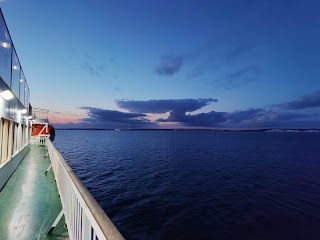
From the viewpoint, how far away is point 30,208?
5012mm

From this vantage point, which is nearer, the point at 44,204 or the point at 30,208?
the point at 30,208

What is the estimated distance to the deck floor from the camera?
12.7 feet

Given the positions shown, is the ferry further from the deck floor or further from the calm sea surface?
the calm sea surface

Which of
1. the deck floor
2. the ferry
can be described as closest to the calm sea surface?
the deck floor

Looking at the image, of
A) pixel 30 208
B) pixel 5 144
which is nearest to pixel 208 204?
pixel 30 208

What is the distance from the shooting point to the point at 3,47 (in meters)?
6.37

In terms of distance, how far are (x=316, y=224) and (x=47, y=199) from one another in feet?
46.8

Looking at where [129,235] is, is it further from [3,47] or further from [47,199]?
[3,47]

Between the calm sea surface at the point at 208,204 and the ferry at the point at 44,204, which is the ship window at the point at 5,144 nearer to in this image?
the ferry at the point at 44,204

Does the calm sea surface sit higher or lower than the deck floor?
lower

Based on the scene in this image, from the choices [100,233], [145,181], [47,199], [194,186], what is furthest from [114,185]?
[100,233]

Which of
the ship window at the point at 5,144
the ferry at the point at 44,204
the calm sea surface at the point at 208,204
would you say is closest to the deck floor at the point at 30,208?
the ferry at the point at 44,204

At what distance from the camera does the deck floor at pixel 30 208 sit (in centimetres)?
387

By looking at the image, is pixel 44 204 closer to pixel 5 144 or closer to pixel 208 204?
pixel 5 144
